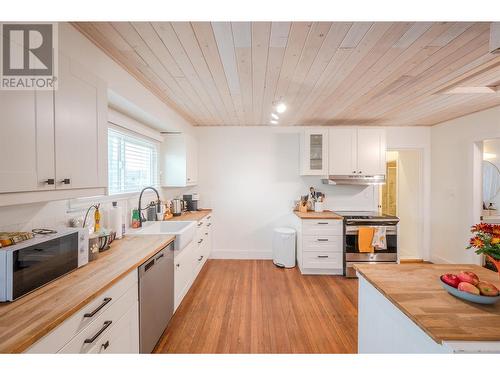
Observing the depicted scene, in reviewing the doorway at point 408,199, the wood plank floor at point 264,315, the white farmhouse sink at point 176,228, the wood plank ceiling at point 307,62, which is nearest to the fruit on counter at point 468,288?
the wood plank floor at point 264,315

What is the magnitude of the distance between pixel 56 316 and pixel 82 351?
0.92 feet

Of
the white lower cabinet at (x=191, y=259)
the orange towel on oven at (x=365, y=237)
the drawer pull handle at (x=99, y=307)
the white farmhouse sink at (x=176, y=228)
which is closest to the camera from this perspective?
the drawer pull handle at (x=99, y=307)

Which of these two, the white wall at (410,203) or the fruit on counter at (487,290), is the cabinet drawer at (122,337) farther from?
the white wall at (410,203)

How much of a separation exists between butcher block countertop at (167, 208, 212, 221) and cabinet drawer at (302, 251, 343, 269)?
5.59 feet

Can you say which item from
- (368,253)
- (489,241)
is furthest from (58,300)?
(368,253)

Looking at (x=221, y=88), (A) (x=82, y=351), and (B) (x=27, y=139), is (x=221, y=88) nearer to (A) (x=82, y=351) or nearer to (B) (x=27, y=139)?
(B) (x=27, y=139)

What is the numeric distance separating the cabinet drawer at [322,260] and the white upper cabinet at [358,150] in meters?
1.32

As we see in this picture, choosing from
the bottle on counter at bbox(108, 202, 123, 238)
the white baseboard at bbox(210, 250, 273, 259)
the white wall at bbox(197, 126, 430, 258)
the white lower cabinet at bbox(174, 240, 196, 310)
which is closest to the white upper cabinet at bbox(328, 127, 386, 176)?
the white wall at bbox(197, 126, 430, 258)

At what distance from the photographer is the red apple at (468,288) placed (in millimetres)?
999

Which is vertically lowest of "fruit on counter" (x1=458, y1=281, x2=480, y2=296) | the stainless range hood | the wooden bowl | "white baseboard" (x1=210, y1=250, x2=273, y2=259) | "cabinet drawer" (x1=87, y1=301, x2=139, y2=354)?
"white baseboard" (x1=210, y1=250, x2=273, y2=259)

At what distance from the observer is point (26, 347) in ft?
2.54

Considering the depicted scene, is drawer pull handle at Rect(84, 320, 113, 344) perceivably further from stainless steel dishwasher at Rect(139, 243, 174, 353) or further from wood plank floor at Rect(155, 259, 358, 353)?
wood plank floor at Rect(155, 259, 358, 353)

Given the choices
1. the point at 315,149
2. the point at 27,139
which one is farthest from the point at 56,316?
the point at 315,149

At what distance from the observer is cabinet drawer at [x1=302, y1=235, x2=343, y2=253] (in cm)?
332
